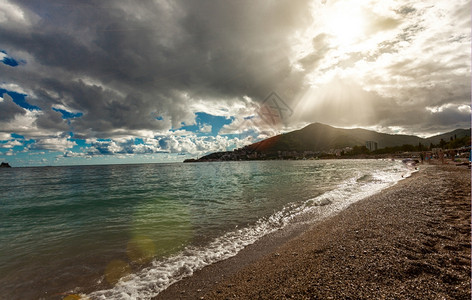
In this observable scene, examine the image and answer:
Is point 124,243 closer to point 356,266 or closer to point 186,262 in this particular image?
point 186,262

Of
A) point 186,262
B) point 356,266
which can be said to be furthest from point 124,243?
point 356,266

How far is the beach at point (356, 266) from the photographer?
14.9 ft

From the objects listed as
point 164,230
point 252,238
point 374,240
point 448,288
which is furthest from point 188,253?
point 448,288

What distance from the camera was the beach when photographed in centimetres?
455

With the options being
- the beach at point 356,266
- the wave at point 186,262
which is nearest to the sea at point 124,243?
the wave at point 186,262

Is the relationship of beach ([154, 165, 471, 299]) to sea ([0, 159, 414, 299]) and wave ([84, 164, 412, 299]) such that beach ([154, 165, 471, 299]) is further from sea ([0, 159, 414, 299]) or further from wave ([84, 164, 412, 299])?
sea ([0, 159, 414, 299])

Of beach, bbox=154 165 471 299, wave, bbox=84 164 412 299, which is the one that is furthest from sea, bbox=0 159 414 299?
beach, bbox=154 165 471 299

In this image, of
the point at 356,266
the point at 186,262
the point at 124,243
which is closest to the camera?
the point at 356,266

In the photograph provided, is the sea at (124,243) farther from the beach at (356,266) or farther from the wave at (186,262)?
the beach at (356,266)

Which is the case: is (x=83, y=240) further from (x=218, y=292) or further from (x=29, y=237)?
(x=218, y=292)

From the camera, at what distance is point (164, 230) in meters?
Answer: 12.2

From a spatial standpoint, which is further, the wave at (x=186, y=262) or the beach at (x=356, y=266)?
the wave at (x=186, y=262)

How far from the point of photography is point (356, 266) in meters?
5.48

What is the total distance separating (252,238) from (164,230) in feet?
18.1
